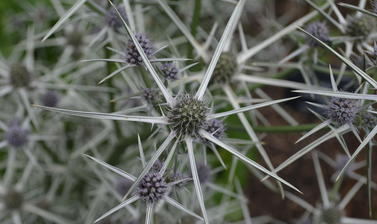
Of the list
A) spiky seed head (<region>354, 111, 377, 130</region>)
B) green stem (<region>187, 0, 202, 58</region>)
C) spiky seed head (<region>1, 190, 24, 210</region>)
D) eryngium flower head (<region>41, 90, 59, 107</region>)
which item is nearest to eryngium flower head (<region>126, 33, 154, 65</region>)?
green stem (<region>187, 0, 202, 58</region>)

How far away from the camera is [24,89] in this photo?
142cm

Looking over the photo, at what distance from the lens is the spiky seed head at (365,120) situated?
0.93m

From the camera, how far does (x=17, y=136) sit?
1.44 m

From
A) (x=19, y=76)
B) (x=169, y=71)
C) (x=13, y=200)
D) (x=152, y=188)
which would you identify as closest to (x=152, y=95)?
(x=169, y=71)

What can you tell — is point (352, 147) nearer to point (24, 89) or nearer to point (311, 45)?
point (311, 45)

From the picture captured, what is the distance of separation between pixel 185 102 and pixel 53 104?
2.70 ft

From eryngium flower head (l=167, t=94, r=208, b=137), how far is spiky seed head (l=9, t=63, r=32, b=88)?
75cm

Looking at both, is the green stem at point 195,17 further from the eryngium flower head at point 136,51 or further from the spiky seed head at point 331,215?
the spiky seed head at point 331,215

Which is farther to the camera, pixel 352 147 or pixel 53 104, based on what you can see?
pixel 352 147

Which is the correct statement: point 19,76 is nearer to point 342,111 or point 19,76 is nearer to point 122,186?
point 122,186

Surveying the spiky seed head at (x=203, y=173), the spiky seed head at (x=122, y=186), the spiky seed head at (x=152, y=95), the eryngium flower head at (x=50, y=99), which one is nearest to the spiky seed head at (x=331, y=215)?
the spiky seed head at (x=203, y=173)

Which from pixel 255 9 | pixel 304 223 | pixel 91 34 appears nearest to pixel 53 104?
pixel 91 34

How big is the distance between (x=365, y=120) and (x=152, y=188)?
49cm

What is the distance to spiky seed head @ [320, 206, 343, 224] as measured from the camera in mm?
1363
